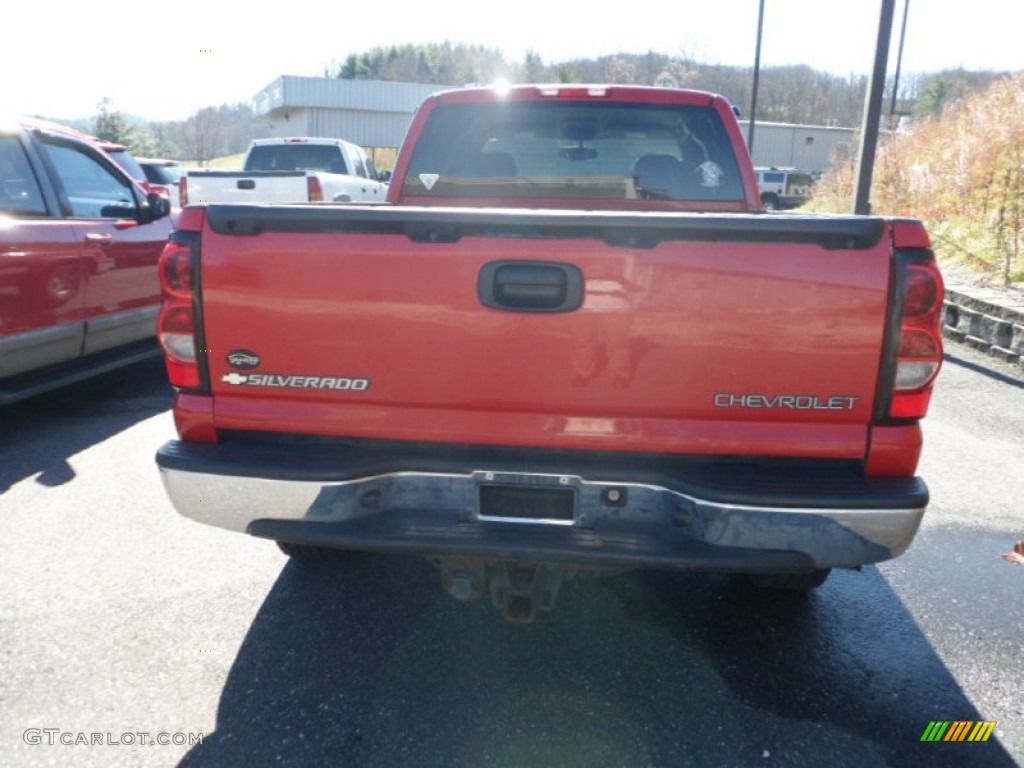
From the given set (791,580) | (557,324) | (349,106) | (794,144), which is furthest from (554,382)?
(794,144)

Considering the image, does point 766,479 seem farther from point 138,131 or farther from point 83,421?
point 138,131

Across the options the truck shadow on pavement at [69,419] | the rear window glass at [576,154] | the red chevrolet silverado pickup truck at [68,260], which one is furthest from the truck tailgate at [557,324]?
the red chevrolet silverado pickup truck at [68,260]

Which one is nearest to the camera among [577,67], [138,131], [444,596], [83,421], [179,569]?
[444,596]

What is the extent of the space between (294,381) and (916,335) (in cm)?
184

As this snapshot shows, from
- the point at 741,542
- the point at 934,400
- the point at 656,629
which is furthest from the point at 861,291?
the point at 934,400

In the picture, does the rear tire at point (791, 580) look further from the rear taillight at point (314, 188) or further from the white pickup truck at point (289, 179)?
the rear taillight at point (314, 188)

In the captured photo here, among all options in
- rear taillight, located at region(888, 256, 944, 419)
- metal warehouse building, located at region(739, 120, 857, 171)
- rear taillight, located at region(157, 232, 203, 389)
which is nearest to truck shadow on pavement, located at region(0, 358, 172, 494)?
rear taillight, located at region(157, 232, 203, 389)

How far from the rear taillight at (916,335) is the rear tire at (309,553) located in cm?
225

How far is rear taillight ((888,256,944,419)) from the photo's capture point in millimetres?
2176

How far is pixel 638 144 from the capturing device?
417cm

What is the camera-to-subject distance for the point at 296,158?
1313 centimetres

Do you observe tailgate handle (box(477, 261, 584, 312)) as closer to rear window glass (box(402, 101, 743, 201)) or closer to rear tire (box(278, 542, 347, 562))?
rear tire (box(278, 542, 347, 562))

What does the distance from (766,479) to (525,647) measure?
1.15m

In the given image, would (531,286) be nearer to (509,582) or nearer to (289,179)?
(509,582)
